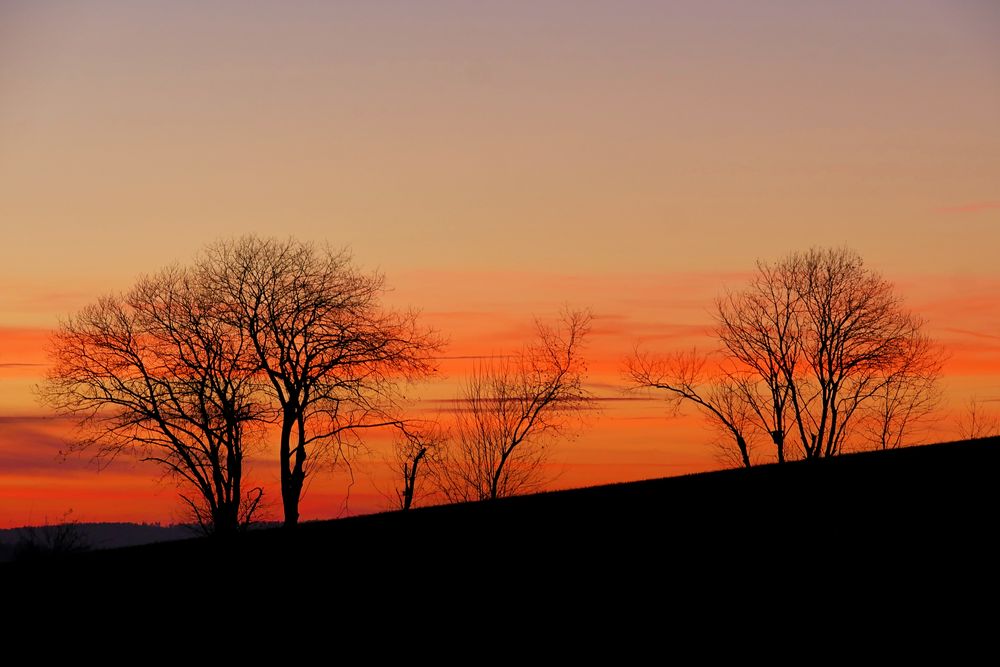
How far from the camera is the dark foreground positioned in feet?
58.5

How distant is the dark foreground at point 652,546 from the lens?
17.8 metres

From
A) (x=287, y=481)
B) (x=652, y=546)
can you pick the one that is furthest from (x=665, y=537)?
(x=287, y=481)

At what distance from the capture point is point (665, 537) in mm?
21266

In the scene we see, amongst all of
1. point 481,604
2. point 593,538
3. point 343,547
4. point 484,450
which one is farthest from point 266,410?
point 481,604

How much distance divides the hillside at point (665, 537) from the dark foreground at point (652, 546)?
0.05m

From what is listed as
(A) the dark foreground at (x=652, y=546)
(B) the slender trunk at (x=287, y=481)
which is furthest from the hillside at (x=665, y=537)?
(B) the slender trunk at (x=287, y=481)

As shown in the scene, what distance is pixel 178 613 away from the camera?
19.5 meters

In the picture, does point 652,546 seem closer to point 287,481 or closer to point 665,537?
point 665,537

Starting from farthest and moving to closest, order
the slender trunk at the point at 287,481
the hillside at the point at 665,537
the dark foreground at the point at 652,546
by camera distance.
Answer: the slender trunk at the point at 287,481
the hillside at the point at 665,537
the dark foreground at the point at 652,546

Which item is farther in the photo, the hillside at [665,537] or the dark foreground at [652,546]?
the hillside at [665,537]

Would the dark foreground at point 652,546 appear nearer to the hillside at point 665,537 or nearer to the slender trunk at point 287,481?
the hillside at point 665,537

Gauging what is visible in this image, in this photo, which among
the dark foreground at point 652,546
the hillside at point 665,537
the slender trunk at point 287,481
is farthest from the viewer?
Answer: the slender trunk at point 287,481

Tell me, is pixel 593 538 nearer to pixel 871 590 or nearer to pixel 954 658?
pixel 871 590

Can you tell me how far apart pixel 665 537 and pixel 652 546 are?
70cm
